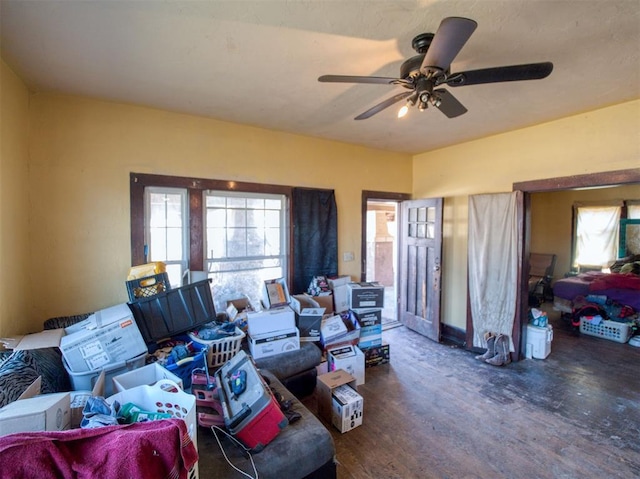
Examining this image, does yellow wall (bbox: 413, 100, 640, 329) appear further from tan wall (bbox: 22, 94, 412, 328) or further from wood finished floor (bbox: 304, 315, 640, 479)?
tan wall (bbox: 22, 94, 412, 328)

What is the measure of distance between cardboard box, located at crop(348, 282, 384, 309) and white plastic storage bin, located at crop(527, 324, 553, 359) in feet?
6.12

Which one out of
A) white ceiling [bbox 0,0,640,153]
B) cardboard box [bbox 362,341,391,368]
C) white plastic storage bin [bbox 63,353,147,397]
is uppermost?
white ceiling [bbox 0,0,640,153]

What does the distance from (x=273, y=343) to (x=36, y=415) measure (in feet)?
5.39

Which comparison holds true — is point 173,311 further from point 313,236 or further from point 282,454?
point 313,236

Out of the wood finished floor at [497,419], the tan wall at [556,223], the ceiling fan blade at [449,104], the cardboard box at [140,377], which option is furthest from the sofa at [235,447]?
the tan wall at [556,223]

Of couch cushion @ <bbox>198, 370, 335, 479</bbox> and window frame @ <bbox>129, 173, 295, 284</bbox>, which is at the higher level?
window frame @ <bbox>129, 173, 295, 284</bbox>

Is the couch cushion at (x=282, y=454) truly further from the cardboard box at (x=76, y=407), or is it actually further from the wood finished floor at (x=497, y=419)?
the cardboard box at (x=76, y=407)

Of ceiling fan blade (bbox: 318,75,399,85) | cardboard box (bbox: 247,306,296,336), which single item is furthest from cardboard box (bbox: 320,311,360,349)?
ceiling fan blade (bbox: 318,75,399,85)

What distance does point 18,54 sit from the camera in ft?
6.48

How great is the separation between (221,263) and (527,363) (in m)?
3.78

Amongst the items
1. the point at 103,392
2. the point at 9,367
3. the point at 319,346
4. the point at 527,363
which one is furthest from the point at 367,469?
the point at 527,363

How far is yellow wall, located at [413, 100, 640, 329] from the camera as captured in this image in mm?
2824

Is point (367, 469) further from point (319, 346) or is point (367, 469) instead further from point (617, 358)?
point (617, 358)

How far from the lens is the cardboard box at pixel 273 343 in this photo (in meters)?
2.60
